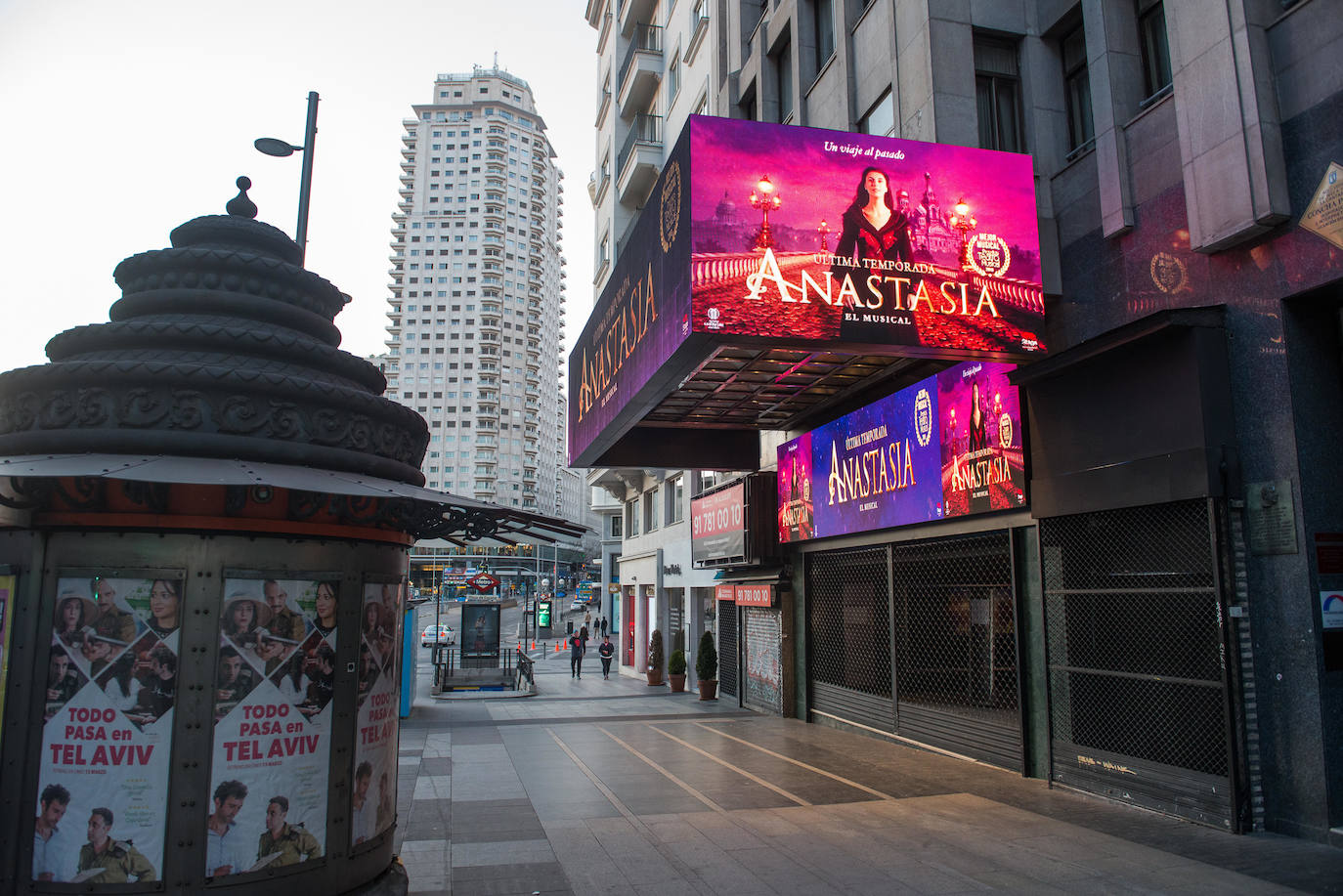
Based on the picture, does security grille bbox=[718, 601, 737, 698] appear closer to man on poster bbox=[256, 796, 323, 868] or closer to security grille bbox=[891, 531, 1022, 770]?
security grille bbox=[891, 531, 1022, 770]

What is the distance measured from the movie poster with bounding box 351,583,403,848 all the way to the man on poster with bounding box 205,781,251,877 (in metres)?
0.72

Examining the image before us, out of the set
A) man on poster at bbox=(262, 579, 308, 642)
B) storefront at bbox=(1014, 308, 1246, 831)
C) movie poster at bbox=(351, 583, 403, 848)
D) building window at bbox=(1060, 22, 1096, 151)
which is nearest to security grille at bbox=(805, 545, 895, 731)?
storefront at bbox=(1014, 308, 1246, 831)

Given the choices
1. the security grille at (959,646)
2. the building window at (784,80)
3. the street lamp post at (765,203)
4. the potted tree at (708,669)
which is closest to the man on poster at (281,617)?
the street lamp post at (765,203)

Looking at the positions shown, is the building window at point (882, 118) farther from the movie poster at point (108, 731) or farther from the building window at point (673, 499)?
the building window at point (673, 499)

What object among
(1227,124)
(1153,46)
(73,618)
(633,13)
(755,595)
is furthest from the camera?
(633,13)

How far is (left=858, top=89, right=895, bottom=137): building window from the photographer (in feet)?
50.5

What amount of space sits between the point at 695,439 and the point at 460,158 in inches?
5546

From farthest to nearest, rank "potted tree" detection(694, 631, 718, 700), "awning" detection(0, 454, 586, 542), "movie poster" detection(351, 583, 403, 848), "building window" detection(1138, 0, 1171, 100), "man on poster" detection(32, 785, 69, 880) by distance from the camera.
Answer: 1. "potted tree" detection(694, 631, 718, 700)
2. "building window" detection(1138, 0, 1171, 100)
3. "movie poster" detection(351, 583, 403, 848)
4. "man on poster" detection(32, 785, 69, 880)
5. "awning" detection(0, 454, 586, 542)

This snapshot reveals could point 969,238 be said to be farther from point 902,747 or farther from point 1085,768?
point 902,747

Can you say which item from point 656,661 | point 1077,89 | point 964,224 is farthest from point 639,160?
point 964,224

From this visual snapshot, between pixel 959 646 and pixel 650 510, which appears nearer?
pixel 959 646

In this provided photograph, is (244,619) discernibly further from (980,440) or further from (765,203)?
(980,440)

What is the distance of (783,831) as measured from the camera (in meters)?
9.22

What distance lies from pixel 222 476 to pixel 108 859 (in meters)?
2.24
